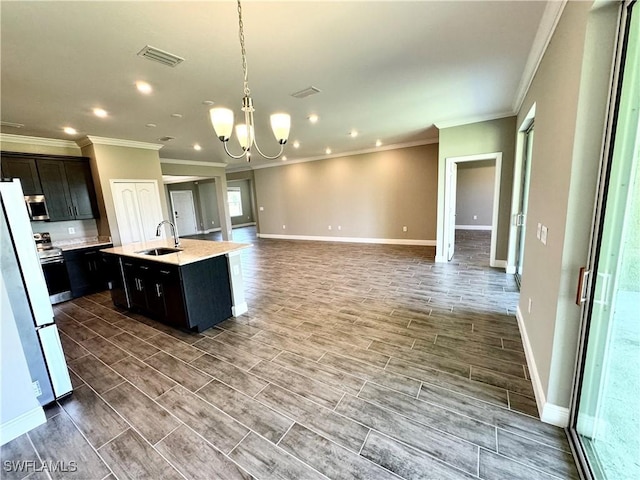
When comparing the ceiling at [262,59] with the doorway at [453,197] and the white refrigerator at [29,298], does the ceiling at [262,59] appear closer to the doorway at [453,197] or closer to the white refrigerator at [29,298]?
the doorway at [453,197]

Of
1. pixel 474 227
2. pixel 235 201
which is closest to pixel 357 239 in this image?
pixel 474 227

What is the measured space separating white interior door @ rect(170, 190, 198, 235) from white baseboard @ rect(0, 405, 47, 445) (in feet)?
34.0

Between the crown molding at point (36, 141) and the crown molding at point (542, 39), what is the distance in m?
6.94

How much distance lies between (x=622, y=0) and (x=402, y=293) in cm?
331

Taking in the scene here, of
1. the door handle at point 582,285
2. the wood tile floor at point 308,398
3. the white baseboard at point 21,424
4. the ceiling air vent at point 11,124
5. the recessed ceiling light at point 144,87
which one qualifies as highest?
the recessed ceiling light at point 144,87

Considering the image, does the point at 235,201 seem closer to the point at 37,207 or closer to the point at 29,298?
the point at 37,207

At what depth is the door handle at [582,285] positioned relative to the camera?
141 cm

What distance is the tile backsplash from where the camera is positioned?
458 centimetres

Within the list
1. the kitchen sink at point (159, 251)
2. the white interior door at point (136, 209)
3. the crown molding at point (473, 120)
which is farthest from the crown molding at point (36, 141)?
the crown molding at point (473, 120)

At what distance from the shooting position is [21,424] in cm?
181

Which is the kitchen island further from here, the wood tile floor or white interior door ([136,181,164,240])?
white interior door ([136,181,164,240])

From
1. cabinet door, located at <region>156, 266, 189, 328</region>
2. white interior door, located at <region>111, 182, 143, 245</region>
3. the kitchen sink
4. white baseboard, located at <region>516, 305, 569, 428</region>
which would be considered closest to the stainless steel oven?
white interior door, located at <region>111, 182, 143, 245</region>

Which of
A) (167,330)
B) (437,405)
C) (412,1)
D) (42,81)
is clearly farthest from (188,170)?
(437,405)

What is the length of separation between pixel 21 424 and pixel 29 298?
0.85m
